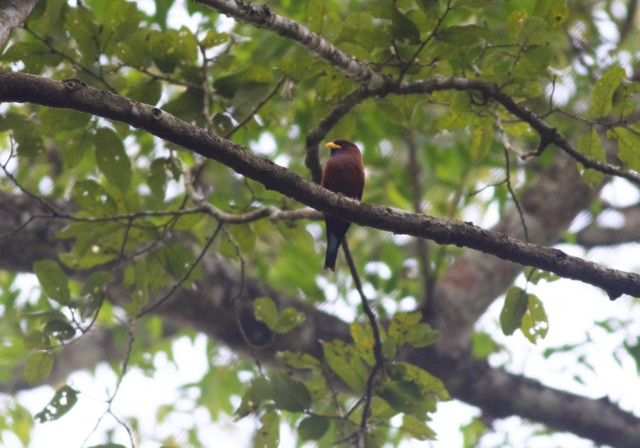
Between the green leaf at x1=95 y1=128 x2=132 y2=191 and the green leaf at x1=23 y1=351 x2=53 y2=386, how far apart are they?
88 cm

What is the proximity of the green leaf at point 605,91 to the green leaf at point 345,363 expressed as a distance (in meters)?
1.62

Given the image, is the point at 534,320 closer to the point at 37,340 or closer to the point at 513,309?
the point at 513,309

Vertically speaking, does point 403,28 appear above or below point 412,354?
above

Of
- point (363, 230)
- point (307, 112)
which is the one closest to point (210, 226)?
point (307, 112)

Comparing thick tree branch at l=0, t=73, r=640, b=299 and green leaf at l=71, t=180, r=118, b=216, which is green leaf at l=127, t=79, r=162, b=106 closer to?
green leaf at l=71, t=180, r=118, b=216

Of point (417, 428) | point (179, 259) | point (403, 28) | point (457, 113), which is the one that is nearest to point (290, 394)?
point (417, 428)

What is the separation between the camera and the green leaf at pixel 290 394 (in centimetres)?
358

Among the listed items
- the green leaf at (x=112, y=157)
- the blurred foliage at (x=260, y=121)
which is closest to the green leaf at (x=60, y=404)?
the blurred foliage at (x=260, y=121)

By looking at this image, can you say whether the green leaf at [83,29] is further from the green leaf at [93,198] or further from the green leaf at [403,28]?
the green leaf at [403,28]

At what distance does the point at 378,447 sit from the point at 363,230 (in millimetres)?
3782

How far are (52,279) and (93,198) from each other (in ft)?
1.55

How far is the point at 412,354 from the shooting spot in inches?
210

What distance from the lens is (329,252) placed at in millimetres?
4543

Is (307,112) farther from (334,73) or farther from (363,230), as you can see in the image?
(334,73)
